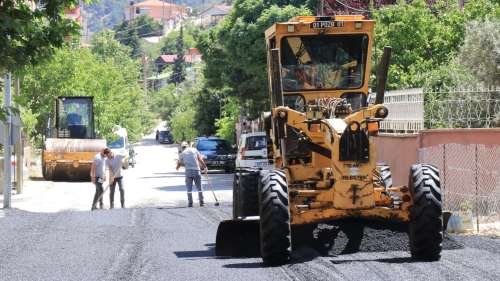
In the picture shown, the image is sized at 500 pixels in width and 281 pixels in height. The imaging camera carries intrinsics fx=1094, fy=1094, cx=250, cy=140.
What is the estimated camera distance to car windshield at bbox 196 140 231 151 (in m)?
52.5

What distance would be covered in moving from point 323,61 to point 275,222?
3536 mm

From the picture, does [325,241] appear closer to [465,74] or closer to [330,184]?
[330,184]

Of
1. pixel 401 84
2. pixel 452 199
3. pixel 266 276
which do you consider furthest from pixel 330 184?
pixel 401 84

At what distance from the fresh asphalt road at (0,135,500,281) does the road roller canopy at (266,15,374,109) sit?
2298 mm

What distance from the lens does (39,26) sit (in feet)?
47.7

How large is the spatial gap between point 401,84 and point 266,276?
24456 millimetres

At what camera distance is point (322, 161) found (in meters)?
15.6

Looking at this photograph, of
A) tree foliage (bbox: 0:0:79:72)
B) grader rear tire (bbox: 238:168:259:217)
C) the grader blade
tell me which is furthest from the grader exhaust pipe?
tree foliage (bbox: 0:0:79:72)

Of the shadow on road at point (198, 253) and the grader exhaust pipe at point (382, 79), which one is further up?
the grader exhaust pipe at point (382, 79)

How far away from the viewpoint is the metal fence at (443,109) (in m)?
25.1

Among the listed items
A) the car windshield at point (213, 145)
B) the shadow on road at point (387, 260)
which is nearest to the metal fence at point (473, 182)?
the shadow on road at point (387, 260)

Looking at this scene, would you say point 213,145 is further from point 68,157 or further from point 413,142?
point 413,142

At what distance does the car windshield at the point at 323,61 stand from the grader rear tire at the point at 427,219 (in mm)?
2749

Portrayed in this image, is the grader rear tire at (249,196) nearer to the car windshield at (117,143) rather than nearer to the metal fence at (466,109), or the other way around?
the metal fence at (466,109)
